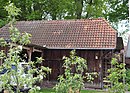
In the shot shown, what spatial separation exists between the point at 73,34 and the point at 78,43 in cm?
126

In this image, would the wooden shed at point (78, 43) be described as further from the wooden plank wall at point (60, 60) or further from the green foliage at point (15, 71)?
the green foliage at point (15, 71)

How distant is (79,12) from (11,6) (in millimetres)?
22991

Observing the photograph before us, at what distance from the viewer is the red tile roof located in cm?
1736

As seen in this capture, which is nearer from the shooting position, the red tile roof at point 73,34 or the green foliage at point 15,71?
the green foliage at point 15,71

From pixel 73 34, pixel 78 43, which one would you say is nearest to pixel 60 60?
pixel 78 43

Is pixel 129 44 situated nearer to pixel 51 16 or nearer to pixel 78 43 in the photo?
pixel 51 16

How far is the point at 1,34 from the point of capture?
64.6 feet

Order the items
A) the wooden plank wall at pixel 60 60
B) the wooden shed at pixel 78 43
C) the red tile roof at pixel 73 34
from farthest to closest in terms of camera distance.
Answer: the red tile roof at pixel 73 34 → the wooden plank wall at pixel 60 60 → the wooden shed at pixel 78 43

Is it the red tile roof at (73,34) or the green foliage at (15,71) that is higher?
the red tile roof at (73,34)

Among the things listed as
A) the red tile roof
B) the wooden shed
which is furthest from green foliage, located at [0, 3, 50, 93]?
the red tile roof

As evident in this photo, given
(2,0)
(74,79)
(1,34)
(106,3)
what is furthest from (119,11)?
(74,79)

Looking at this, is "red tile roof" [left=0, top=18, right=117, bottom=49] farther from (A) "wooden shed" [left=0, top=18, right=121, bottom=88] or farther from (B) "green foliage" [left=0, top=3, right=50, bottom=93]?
(B) "green foliage" [left=0, top=3, right=50, bottom=93]

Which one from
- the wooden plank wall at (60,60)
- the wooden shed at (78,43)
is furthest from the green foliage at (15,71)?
the wooden plank wall at (60,60)

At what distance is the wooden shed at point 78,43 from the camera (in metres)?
17.1
